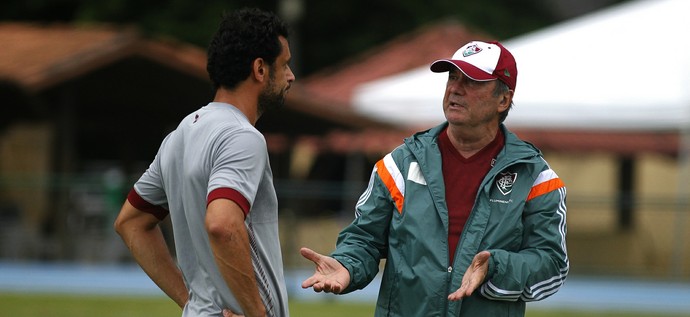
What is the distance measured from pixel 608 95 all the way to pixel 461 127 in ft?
44.0

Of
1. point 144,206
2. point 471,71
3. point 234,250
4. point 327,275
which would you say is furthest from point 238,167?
point 471,71

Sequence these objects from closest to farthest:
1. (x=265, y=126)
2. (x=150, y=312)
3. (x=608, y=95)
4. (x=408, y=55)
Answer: (x=150, y=312) → (x=608, y=95) → (x=265, y=126) → (x=408, y=55)

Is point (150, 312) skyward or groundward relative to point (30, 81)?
groundward

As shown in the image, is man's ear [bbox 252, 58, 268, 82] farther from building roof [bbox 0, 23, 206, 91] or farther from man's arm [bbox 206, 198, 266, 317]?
building roof [bbox 0, 23, 206, 91]

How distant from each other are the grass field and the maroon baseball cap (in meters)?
9.41

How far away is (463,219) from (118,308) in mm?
10538

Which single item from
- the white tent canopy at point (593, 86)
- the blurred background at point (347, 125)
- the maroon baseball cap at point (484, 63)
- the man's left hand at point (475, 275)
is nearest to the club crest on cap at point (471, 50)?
the maroon baseball cap at point (484, 63)

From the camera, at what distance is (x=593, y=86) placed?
60.0ft

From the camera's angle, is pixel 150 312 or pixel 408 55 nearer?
pixel 150 312

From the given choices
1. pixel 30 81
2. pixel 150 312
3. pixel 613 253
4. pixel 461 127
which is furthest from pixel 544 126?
pixel 461 127

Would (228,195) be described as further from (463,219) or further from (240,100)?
(463,219)

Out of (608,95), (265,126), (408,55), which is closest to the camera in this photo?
(608,95)

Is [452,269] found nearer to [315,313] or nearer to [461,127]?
[461,127]

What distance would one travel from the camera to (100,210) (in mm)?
21703
